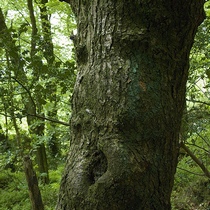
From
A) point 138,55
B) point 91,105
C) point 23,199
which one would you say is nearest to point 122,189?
point 91,105

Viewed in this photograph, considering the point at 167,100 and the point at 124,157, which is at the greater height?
the point at 167,100

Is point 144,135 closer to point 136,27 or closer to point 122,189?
point 122,189

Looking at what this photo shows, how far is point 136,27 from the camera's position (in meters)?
1.32

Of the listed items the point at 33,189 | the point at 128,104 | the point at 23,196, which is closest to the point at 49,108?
the point at 33,189

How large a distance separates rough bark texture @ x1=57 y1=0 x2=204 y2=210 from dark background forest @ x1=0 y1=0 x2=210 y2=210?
1.29 metres

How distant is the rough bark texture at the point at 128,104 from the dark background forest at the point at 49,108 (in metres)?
1.29

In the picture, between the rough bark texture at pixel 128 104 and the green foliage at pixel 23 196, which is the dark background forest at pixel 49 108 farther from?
the rough bark texture at pixel 128 104

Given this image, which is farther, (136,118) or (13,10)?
(13,10)

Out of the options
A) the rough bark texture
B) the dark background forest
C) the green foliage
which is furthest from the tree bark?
the green foliage

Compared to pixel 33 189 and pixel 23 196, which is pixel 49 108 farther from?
pixel 23 196

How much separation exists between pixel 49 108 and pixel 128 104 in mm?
2625

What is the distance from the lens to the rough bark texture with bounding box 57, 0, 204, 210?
→ 1164 mm

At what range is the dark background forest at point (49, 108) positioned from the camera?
2.97 metres

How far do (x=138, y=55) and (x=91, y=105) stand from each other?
1.08 ft
